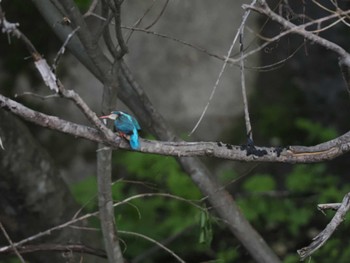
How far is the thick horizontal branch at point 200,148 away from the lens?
2.28 metres

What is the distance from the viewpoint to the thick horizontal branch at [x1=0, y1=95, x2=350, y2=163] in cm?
228

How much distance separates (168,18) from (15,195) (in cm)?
282

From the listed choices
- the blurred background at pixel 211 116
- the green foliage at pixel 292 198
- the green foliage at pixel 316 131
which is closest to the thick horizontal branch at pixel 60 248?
the blurred background at pixel 211 116

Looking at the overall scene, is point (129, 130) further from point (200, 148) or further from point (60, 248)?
point (60, 248)

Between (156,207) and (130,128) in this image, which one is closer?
(130,128)

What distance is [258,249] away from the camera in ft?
12.4

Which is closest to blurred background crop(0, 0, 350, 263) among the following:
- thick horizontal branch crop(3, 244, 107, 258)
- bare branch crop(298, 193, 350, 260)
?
thick horizontal branch crop(3, 244, 107, 258)

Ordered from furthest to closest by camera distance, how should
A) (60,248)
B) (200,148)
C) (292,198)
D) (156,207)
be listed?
(156,207), (292,198), (60,248), (200,148)

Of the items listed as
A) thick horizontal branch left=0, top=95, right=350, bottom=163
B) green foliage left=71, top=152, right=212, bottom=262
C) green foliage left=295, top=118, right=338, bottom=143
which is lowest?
green foliage left=71, top=152, right=212, bottom=262

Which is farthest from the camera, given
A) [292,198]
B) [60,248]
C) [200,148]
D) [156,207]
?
[156,207]

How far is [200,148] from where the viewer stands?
2439 millimetres

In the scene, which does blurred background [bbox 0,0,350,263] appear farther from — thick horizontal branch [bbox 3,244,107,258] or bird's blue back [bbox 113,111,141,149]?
bird's blue back [bbox 113,111,141,149]

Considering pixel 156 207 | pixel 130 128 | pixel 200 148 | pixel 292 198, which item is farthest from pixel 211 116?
pixel 130 128

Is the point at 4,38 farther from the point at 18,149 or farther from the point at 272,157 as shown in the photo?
the point at 272,157
